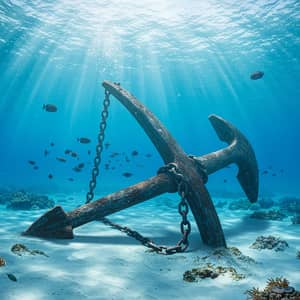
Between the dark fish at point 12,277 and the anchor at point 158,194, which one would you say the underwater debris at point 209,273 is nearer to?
the anchor at point 158,194

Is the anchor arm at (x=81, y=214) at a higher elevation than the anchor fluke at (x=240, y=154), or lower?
lower

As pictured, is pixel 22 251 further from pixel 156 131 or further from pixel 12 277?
pixel 156 131

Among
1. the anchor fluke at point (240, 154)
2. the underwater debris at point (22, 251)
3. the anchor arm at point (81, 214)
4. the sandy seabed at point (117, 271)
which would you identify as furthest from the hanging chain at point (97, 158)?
the anchor fluke at point (240, 154)

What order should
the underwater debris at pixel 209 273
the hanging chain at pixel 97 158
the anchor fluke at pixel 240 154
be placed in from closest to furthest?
the underwater debris at pixel 209 273 → the hanging chain at pixel 97 158 → the anchor fluke at pixel 240 154

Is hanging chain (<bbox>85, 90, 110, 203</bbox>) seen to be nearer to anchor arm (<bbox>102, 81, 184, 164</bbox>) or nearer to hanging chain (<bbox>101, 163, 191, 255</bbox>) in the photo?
anchor arm (<bbox>102, 81, 184, 164</bbox>)

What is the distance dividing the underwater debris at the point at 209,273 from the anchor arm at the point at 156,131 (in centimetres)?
230

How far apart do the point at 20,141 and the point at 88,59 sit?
600 feet

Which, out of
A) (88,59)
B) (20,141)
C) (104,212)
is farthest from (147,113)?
(20,141)

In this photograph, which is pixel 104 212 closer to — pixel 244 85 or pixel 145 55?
pixel 145 55

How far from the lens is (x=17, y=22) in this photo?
67.8 feet

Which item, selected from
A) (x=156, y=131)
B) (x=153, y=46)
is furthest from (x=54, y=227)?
(x=153, y=46)

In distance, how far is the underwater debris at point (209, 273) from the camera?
3.73 meters

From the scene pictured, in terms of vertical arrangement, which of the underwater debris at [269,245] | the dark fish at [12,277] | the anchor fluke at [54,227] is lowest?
the dark fish at [12,277]

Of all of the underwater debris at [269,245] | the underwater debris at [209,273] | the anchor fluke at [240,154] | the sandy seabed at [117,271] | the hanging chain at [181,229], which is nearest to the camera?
the sandy seabed at [117,271]
